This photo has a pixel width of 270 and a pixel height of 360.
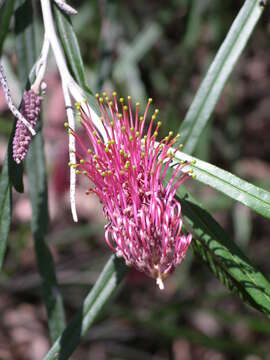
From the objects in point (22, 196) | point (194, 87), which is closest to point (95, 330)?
point (22, 196)

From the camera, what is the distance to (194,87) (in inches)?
119

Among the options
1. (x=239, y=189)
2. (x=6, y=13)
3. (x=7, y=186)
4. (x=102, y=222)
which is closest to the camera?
(x=239, y=189)

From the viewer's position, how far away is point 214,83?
1.28 meters

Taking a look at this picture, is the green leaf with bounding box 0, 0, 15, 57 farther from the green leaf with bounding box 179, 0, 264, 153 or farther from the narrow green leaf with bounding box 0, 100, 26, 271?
the green leaf with bounding box 179, 0, 264, 153

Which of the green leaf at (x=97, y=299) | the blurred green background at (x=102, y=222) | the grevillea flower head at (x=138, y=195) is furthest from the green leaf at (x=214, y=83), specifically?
the blurred green background at (x=102, y=222)

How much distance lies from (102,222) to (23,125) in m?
1.71

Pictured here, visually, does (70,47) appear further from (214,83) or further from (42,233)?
(42,233)

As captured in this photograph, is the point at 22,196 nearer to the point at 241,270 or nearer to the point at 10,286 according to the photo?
the point at 10,286

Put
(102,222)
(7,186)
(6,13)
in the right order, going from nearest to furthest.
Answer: (7,186) < (6,13) < (102,222)

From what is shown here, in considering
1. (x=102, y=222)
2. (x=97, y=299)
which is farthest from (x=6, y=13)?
(x=102, y=222)

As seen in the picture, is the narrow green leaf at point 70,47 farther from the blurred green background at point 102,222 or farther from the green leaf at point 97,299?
the blurred green background at point 102,222

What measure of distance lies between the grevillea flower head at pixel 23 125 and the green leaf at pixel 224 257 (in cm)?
30

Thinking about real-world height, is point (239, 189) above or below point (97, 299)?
above

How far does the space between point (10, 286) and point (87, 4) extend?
121 cm
